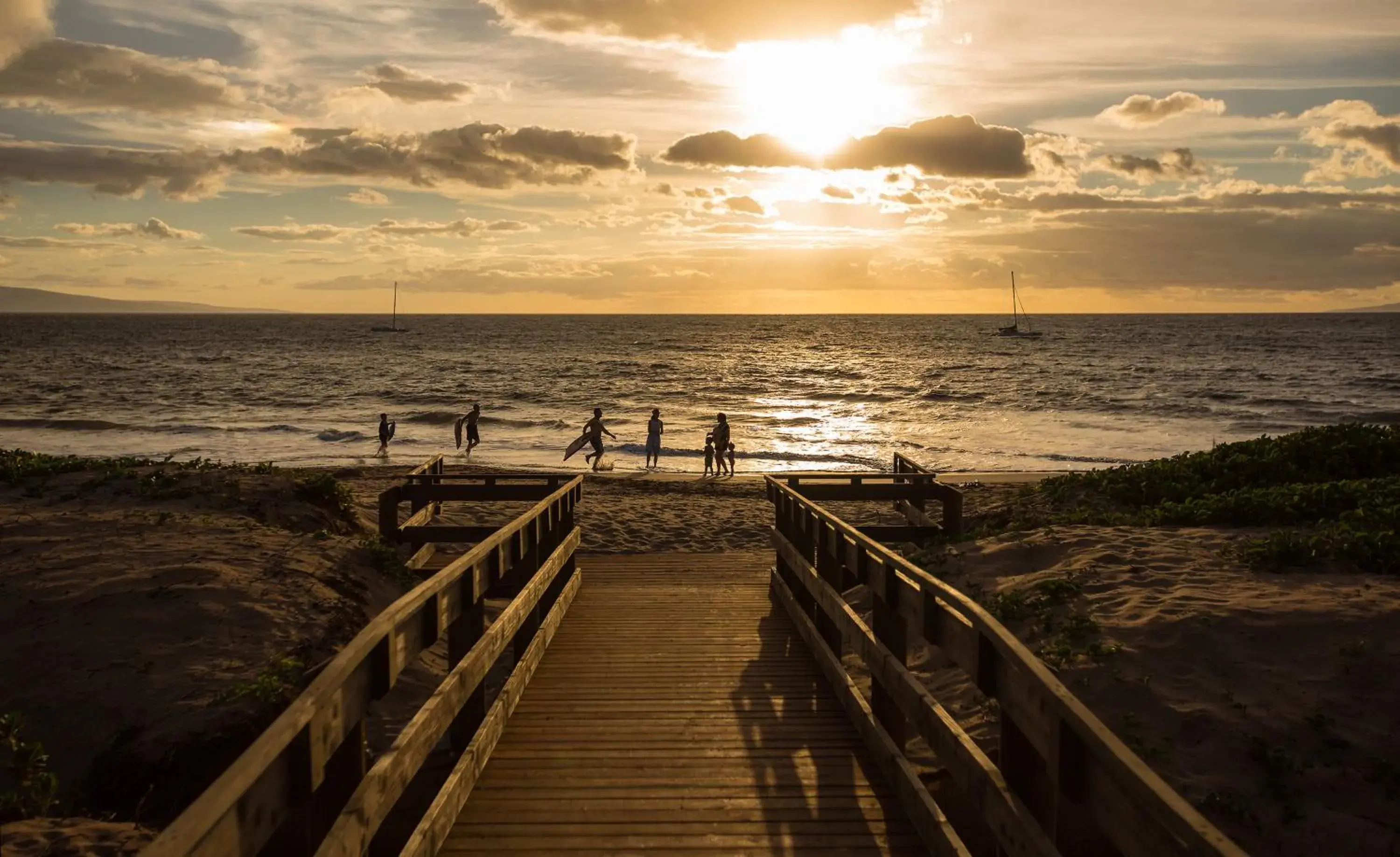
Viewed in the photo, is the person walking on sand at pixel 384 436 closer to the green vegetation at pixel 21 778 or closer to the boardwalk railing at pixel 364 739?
the boardwalk railing at pixel 364 739

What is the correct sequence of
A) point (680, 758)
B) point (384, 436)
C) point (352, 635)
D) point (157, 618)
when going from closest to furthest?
point (680, 758) → point (157, 618) → point (352, 635) → point (384, 436)

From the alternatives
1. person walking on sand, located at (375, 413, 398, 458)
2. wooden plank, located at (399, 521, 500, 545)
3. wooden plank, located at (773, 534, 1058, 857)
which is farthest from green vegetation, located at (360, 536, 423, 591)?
person walking on sand, located at (375, 413, 398, 458)

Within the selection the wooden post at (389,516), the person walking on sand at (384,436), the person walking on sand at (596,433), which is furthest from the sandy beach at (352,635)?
the person walking on sand at (384,436)

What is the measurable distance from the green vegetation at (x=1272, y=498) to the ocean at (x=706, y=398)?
17.3 meters

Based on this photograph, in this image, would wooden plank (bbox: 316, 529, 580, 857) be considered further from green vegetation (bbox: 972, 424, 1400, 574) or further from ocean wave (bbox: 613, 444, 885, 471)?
ocean wave (bbox: 613, 444, 885, 471)

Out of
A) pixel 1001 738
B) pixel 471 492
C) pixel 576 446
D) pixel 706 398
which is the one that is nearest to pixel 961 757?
pixel 1001 738

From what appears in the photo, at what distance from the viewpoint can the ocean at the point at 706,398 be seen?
37.6m

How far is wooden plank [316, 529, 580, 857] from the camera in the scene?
3.48 meters

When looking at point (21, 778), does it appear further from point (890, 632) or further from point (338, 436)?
point (338, 436)

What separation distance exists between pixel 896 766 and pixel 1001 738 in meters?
1.72

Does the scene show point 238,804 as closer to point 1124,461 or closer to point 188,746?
point 188,746

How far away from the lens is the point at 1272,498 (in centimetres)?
1101

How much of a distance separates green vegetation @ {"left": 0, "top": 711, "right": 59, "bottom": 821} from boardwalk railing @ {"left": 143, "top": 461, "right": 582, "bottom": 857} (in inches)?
44.4

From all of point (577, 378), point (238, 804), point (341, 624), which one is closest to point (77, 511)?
point (341, 624)
